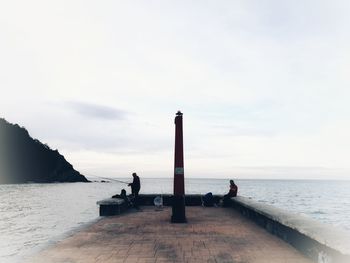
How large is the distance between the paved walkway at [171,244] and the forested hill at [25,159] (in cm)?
13051

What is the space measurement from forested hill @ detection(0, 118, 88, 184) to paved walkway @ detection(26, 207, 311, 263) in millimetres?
130509

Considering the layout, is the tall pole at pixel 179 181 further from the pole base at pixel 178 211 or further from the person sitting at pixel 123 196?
the person sitting at pixel 123 196

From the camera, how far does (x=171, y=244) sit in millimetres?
7141

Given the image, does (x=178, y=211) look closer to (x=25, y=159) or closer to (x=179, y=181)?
(x=179, y=181)

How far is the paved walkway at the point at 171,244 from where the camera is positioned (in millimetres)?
6000

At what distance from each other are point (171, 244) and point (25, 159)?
142 metres

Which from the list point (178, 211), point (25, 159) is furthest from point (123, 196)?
point (25, 159)

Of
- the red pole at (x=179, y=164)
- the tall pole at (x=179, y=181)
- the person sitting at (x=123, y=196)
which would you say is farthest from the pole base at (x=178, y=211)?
the person sitting at (x=123, y=196)

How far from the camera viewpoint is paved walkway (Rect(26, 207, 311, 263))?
600cm

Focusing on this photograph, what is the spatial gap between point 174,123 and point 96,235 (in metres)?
4.03

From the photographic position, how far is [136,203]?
14.2 meters

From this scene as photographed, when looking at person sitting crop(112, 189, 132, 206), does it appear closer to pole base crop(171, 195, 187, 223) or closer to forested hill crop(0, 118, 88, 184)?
pole base crop(171, 195, 187, 223)

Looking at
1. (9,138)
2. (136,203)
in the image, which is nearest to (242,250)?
(136,203)

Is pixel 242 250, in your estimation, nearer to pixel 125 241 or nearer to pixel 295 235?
pixel 295 235
